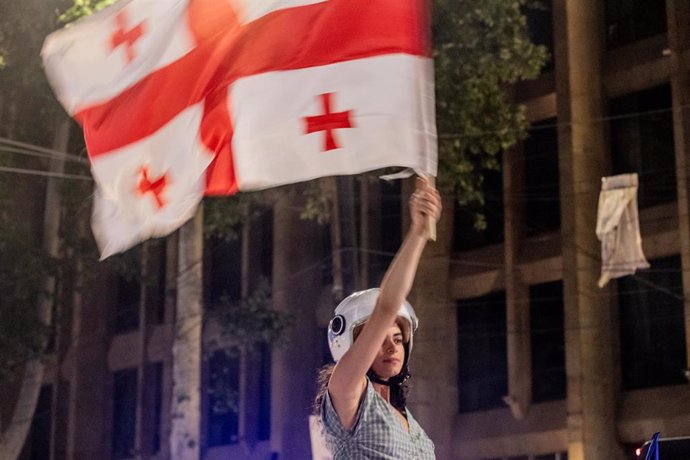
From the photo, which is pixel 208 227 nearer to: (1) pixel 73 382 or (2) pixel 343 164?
(2) pixel 343 164

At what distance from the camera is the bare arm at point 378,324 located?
10.6 ft

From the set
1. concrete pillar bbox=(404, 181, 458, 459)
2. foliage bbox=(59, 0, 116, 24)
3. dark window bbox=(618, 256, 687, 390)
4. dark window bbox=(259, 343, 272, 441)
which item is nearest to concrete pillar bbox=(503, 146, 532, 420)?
concrete pillar bbox=(404, 181, 458, 459)

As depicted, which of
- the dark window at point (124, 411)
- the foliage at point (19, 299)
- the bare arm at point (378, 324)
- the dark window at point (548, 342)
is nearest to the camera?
the bare arm at point (378, 324)

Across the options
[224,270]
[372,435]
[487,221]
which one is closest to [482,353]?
[487,221]

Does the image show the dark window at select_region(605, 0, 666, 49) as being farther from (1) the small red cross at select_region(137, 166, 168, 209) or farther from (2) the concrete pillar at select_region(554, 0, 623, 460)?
(1) the small red cross at select_region(137, 166, 168, 209)

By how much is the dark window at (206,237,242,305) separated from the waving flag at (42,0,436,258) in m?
20.8

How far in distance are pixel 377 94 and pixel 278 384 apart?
20.7m

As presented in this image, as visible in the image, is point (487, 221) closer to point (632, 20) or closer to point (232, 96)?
point (632, 20)

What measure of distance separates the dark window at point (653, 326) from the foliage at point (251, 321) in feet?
18.1

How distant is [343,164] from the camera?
4305 millimetres

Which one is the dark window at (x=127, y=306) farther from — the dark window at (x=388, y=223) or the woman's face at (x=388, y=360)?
the woman's face at (x=388, y=360)

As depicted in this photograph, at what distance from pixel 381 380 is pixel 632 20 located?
58.1ft

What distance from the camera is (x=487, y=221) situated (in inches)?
862

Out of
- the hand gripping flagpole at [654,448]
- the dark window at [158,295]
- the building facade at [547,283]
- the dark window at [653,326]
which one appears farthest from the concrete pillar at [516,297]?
the hand gripping flagpole at [654,448]
